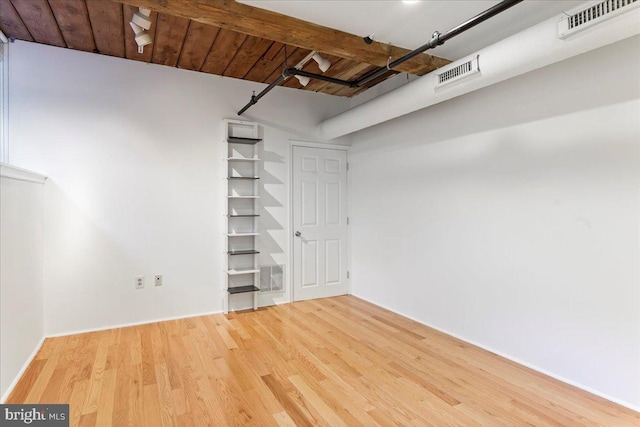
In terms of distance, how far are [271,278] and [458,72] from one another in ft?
10.4

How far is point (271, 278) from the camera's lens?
174 inches

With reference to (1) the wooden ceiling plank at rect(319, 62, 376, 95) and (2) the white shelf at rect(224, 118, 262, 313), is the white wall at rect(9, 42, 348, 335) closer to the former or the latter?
(2) the white shelf at rect(224, 118, 262, 313)

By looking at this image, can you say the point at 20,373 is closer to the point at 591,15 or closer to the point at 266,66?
the point at 266,66

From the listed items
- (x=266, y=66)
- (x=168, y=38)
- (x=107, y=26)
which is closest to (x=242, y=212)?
(x=266, y=66)

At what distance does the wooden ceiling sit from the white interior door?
1.26m

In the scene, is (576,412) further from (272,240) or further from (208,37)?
(208,37)

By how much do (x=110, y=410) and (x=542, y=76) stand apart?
3.92m

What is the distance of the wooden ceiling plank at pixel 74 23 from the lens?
102 inches

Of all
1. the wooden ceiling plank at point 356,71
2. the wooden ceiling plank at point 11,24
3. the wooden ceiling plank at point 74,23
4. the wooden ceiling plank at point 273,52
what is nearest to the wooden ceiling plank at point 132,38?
the wooden ceiling plank at point 74,23

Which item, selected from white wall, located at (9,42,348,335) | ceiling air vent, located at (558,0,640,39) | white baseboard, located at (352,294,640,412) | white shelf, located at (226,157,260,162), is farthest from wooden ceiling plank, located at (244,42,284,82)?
white baseboard, located at (352,294,640,412)

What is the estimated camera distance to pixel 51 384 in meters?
2.41

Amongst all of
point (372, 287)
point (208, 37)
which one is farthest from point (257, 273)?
point (208, 37)

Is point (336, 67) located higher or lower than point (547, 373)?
higher
